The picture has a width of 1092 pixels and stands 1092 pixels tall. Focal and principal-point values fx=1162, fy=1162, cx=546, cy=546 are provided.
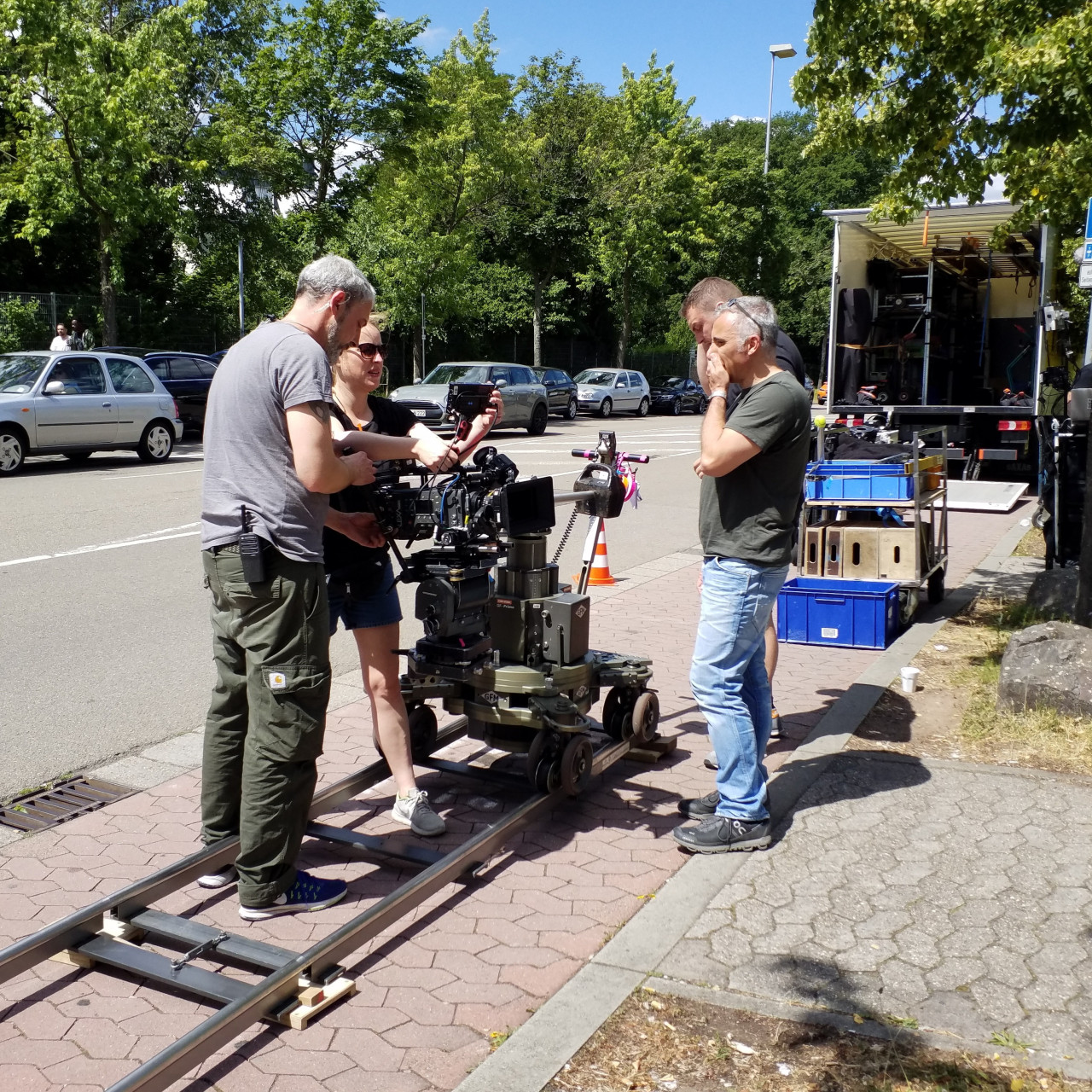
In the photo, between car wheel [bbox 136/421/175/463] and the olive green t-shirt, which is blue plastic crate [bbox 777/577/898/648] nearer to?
the olive green t-shirt

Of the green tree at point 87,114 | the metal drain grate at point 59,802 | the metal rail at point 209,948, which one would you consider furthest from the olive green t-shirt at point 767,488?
the green tree at point 87,114

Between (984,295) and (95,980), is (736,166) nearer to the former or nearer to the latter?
(984,295)

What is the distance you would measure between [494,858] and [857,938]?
135cm

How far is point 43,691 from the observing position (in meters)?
6.27

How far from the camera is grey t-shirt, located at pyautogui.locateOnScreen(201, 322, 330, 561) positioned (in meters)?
3.46

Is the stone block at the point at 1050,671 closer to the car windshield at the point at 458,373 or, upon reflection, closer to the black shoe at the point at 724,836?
the black shoe at the point at 724,836

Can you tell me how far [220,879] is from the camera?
13.0 feet

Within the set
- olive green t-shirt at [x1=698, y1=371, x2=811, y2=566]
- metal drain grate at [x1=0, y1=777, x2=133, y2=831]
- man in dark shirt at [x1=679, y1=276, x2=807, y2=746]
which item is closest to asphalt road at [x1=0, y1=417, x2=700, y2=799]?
metal drain grate at [x1=0, y1=777, x2=133, y2=831]

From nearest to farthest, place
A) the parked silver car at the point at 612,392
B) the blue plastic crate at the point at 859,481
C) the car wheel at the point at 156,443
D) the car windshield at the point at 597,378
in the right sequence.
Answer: the blue plastic crate at the point at 859,481 < the car wheel at the point at 156,443 < the parked silver car at the point at 612,392 < the car windshield at the point at 597,378

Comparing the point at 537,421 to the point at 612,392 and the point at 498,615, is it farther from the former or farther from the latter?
the point at 498,615

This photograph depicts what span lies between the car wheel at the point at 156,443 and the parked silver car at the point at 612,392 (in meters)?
18.1

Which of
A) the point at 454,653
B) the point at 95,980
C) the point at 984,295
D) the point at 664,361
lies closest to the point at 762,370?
the point at 454,653

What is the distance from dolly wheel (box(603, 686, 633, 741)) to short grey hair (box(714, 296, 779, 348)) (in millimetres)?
1757

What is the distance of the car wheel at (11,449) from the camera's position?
620 inches
